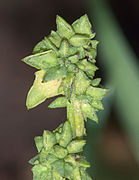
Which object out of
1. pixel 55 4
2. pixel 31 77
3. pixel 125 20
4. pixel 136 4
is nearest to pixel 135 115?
pixel 125 20

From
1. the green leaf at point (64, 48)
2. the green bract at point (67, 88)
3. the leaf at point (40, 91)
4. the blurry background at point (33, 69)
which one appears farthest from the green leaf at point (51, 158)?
the blurry background at point (33, 69)

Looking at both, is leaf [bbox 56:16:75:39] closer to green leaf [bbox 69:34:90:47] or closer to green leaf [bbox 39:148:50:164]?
green leaf [bbox 69:34:90:47]

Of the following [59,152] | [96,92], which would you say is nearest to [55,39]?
[96,92]

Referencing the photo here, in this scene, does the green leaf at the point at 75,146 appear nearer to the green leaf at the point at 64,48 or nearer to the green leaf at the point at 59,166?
the green leaf at the point at 59,166

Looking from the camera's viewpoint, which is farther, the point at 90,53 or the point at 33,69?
the point at 33,69

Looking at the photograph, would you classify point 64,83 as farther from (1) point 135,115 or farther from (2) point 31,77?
(2) point 31,77

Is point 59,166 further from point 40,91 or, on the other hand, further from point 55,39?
point 55,39
